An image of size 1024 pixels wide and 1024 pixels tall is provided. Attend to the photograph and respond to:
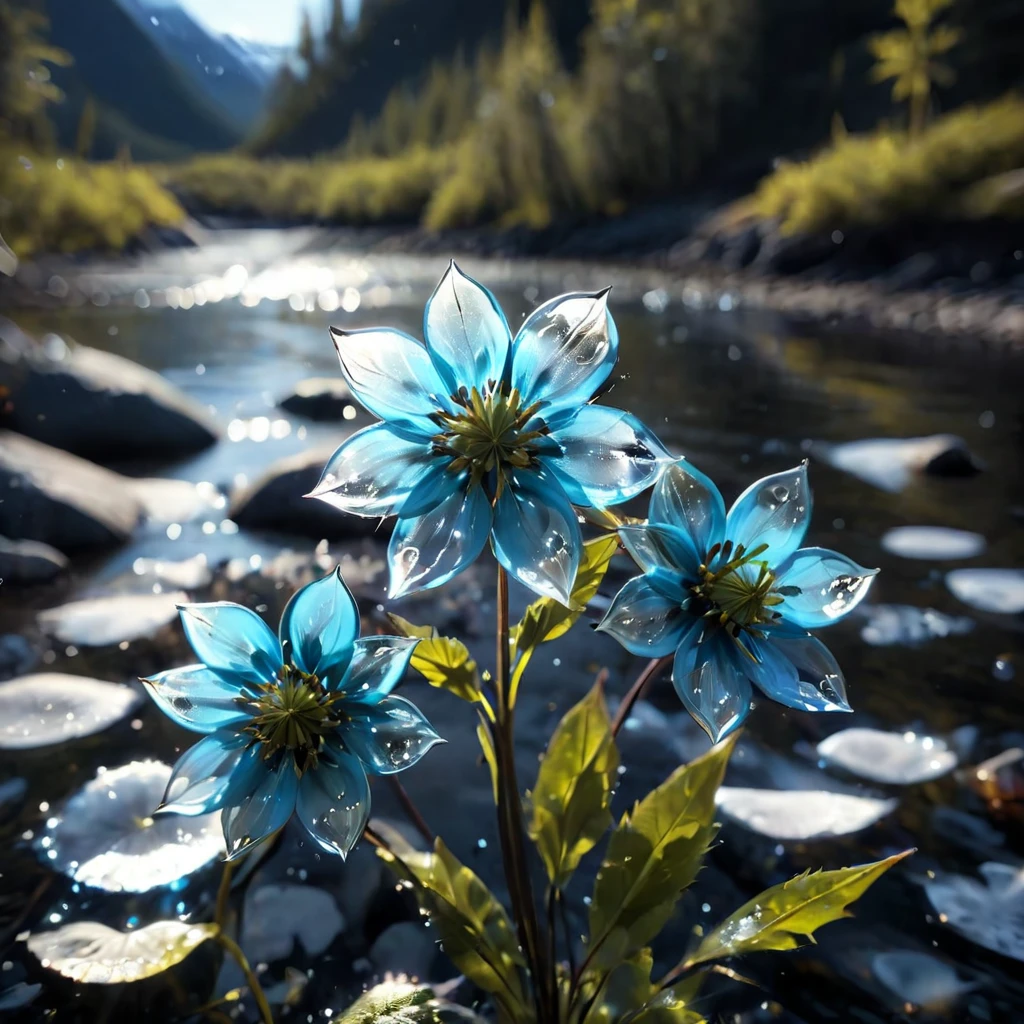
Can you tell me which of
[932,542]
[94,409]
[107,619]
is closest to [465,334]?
[107,619]

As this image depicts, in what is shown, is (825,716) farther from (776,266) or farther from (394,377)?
(776,266)

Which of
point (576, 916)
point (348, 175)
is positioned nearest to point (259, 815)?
point (576, 916)

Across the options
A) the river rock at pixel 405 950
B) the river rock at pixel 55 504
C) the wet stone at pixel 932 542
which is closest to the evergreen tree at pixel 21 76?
the river rock at pixel 55 504

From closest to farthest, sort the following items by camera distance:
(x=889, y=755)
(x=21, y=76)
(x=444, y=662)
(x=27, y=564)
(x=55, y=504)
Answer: (x=444, y=662) → (x=889, y=755) → (x=27, y=564) → (x=55, y=504) → (x=21, y=76)

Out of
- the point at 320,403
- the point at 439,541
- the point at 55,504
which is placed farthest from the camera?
the point at 320,403

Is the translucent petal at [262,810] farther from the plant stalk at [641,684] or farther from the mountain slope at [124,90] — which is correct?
the mountain slope at [124,90]

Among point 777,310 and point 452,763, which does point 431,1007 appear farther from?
point 777,310

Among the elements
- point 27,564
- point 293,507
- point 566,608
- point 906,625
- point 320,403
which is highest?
point 320,403
